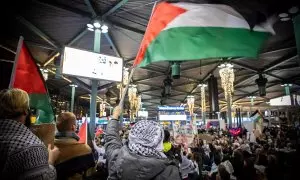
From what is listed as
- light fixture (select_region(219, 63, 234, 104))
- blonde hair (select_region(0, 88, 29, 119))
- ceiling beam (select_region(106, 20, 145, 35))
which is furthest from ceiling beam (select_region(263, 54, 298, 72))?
blonde hair (select_region(0, 88, 29, 119))

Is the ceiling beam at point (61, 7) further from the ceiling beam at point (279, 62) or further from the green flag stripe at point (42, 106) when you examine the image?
the ceiling beam at point (279, 62)

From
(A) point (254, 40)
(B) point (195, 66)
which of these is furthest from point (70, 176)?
(B) point (195, 66)

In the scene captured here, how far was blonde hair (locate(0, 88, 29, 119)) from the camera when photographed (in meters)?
1.75

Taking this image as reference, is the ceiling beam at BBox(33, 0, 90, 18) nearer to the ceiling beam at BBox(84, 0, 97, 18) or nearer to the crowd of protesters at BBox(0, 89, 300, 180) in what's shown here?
the ceiling beam at BBox(84, 0, 97, 18)

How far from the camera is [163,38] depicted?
3.23 m

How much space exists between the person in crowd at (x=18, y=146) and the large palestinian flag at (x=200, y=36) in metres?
1.60

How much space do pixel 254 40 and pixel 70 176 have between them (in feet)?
8.82

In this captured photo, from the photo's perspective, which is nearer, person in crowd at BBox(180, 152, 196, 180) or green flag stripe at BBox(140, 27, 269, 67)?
green flag stripe at BBox(140, 27, 269, 67)

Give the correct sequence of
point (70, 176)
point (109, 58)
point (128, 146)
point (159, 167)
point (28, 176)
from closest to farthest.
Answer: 1. point (28, 176)
2. point (159, 167)
3. point (128, 146)
4. point (70, 176)
5. point (109, 58)

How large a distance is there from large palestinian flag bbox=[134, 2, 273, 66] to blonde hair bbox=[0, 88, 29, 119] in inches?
61.1

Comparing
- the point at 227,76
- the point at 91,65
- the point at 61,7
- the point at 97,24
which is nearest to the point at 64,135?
the point at 91,65

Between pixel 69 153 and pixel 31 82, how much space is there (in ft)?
3.93

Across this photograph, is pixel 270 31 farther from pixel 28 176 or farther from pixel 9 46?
pixel 9 46

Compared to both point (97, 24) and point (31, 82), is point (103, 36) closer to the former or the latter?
point (97, 24)
